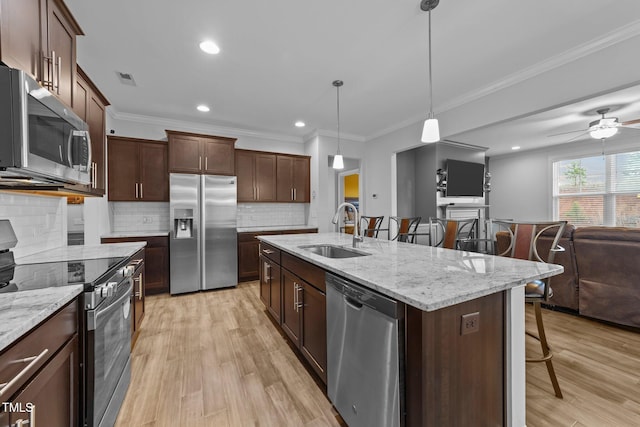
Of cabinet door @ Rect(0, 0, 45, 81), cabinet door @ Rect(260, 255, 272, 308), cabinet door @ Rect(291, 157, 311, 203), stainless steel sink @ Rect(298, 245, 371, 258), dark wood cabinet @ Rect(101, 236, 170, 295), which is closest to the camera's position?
cabinet door @ Rect(0, 0, 45, 81)

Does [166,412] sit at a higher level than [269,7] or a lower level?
lower

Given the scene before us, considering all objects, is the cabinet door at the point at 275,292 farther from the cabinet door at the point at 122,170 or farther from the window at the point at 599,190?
the window at the point at 599,190

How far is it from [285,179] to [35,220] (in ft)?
11.9

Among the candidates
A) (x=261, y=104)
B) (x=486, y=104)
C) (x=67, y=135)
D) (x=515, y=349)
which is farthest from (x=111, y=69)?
(x=486, y=104)

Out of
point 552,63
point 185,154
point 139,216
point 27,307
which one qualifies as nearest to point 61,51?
point 27,307

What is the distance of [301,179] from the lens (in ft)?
17.9

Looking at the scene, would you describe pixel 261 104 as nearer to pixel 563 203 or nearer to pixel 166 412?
pixel 166 412

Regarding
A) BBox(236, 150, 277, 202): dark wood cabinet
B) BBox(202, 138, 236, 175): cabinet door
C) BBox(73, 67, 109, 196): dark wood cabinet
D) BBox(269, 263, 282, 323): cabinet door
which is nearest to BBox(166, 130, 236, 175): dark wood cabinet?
BBox(202, 138, 236, 175): cabinet door

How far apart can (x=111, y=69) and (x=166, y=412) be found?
3402 mm

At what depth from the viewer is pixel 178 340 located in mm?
2547

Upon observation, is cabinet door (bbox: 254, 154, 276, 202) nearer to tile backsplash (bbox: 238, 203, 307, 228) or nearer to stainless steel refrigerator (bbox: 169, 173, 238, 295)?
tile backsplash (bbox: 238, 203, 307, 228)

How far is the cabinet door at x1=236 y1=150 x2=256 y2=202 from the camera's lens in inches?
190

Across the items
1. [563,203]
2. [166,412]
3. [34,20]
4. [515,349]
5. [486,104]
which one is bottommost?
[166,412]

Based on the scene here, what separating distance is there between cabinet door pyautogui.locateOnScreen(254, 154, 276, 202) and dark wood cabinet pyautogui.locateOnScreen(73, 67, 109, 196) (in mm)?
2600
